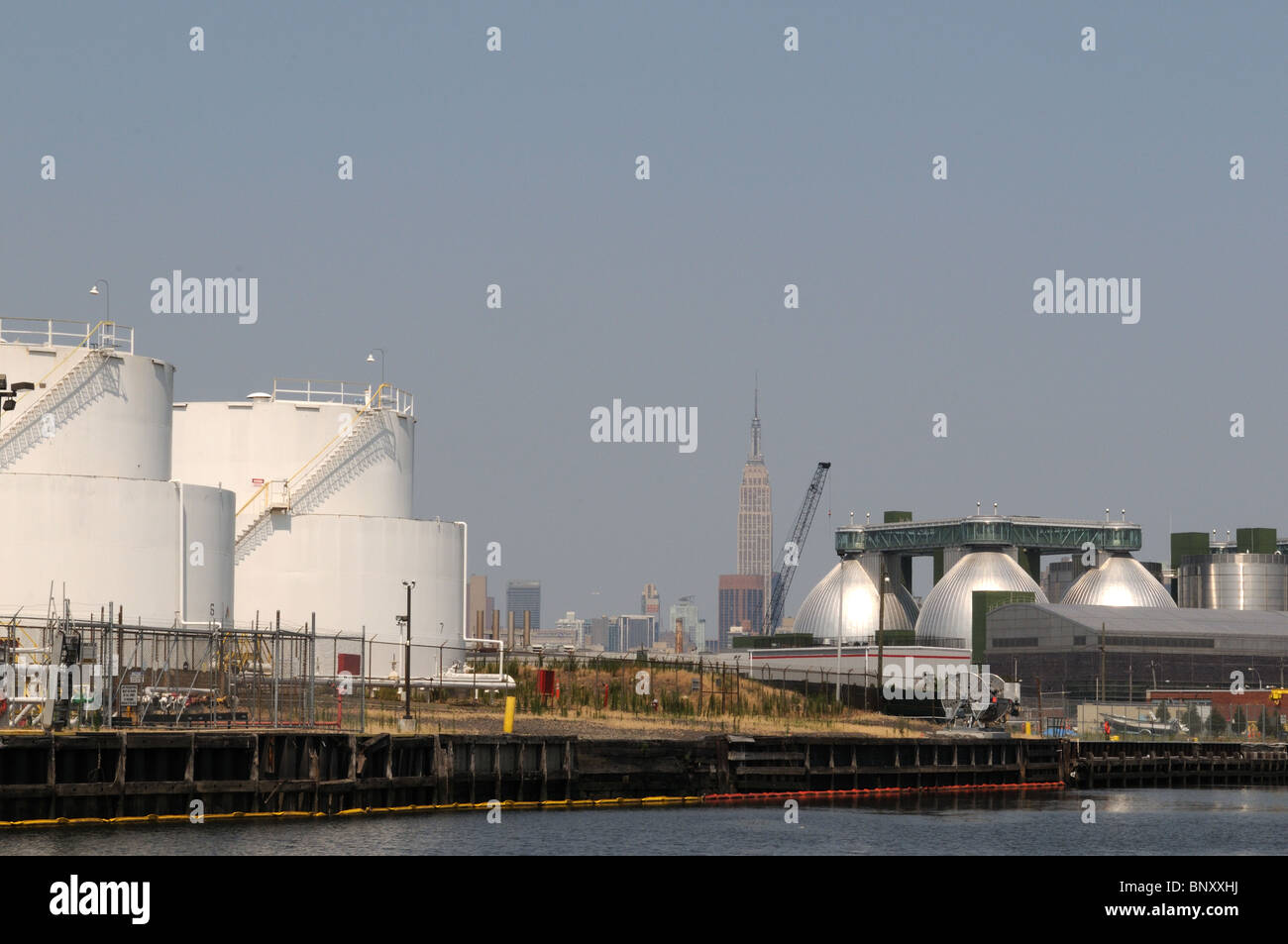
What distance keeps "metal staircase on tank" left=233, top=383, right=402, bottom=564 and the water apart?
31.1m

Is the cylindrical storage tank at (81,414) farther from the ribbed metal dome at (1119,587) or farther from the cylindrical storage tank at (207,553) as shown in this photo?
the ribbed metal dome at (1119,587)

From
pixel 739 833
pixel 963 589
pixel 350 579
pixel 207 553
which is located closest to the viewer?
pixel 739 833

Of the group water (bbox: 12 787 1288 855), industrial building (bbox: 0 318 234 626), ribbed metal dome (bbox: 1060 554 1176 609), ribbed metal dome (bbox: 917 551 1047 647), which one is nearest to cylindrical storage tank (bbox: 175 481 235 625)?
industrial building (bbox: 0 318 234 626)

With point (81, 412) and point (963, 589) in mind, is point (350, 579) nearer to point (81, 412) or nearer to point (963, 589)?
point (81, 412)

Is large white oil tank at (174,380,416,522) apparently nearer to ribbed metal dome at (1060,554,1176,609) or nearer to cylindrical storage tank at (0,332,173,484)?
cylindrical storage tank at (0,332,173,484)

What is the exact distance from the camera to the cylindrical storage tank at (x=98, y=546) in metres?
73.6

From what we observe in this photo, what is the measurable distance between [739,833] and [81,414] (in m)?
36.1

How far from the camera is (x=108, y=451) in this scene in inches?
3095

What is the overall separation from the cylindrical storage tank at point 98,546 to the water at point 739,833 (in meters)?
21.5

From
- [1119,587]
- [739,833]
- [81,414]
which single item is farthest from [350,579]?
[1119,587]

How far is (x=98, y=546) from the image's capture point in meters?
75.0

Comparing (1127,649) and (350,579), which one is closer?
(350,579)
